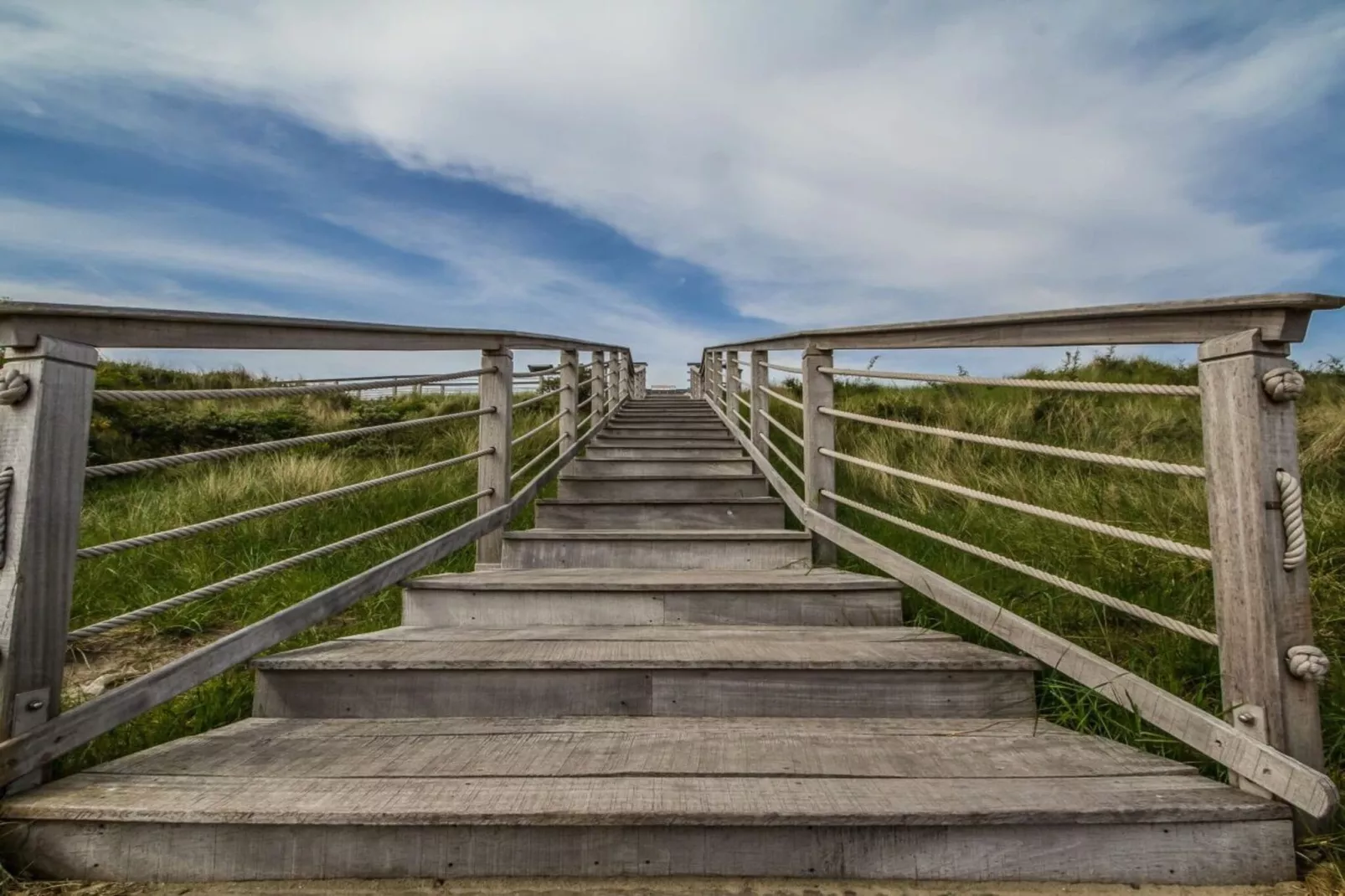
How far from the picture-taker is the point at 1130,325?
1457 millimetres

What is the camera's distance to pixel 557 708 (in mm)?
1686

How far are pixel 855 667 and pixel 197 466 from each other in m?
5.39

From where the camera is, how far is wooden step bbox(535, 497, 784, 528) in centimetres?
329

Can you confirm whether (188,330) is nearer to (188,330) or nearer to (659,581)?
(188,330)

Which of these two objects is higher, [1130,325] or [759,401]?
[759,401]

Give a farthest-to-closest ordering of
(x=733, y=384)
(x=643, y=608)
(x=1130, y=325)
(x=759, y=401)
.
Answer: (x=733, y=384) → (x=759, y=401) → (x=643, y=608) → (x=1130, y=325)

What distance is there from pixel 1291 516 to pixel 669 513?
2429mm

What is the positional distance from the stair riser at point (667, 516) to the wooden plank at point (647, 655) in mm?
1359

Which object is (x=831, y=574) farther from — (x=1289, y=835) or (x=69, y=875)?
(x=69, y=875)

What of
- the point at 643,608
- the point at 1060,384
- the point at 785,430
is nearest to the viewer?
the point at 1060,384

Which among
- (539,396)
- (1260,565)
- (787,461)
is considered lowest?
(1260,565)

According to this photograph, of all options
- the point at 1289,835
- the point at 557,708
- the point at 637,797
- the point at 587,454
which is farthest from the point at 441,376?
the point at 1289,835

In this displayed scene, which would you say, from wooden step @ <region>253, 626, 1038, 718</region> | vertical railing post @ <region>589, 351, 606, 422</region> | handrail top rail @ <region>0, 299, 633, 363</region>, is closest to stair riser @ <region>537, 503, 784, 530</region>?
handrail top rail @ <region>0, 299, 633, 363</region>

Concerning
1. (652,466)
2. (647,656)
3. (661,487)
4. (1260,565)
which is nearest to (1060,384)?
(1260,565)
